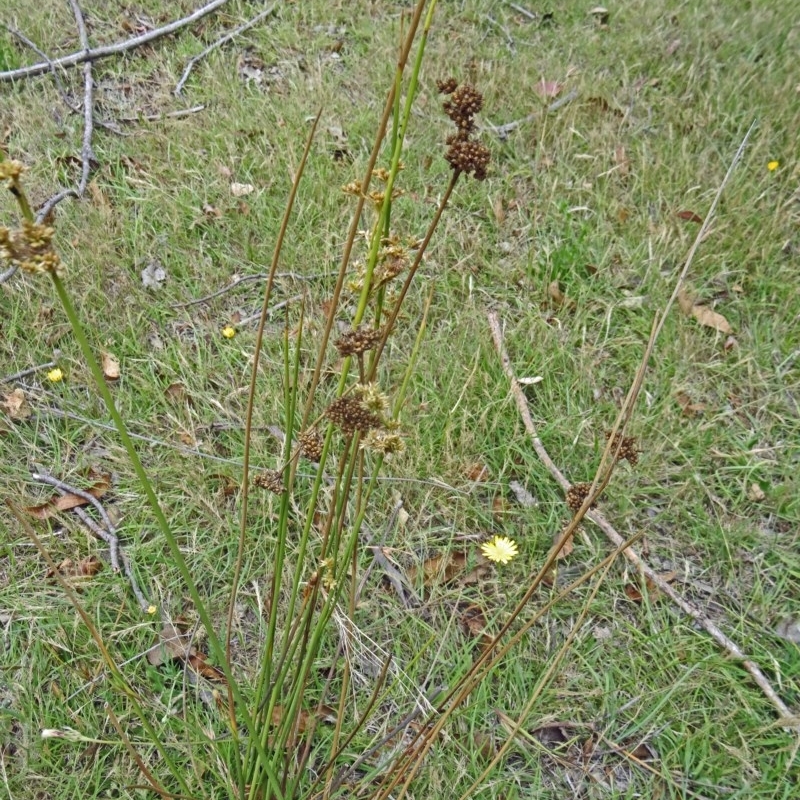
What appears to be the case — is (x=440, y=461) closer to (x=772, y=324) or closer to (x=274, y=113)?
(x=772, y=324)

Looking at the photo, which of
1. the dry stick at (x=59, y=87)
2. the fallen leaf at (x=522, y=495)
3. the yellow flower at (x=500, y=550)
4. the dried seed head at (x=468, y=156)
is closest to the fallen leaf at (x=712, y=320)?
the fallen leaf at (x=522, y=495)

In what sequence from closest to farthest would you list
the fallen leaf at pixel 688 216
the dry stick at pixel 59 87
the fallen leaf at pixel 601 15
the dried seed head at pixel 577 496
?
the dried seed head at pixel 577 496 → the fallen leaf at pixel 688 216 → the dry stick at pixel 59 87 → the fallen leaf at pixel 601 15

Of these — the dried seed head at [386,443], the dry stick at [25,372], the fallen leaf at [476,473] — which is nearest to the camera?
the dried seed head at [386,443]

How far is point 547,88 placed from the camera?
3545 millimetres

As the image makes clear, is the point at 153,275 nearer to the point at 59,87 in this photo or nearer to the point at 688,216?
the point at 59,87

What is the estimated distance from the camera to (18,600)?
6.40ft

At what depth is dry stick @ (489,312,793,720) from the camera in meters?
1.88

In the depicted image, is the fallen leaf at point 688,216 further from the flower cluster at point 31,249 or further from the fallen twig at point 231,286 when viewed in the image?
the flower cluster at point 31,249

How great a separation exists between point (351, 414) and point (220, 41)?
358 cm

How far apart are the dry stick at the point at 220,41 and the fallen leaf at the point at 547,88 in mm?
1688

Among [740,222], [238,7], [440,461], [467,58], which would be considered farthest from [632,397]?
[238,7]

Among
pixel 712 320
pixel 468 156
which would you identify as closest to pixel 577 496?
pixel 468 156

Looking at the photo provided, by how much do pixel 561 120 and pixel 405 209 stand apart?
104cm

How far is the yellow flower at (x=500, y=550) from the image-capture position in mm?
2041
